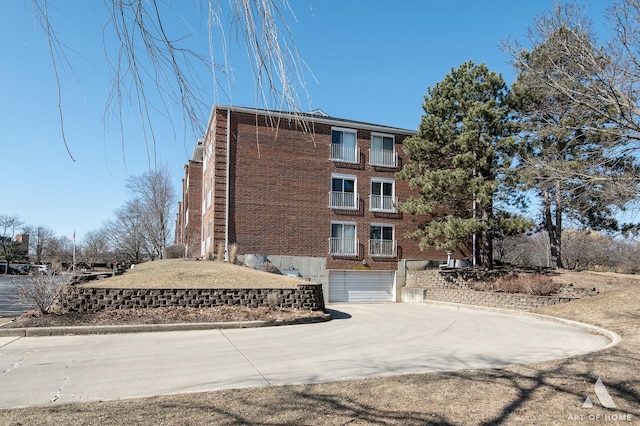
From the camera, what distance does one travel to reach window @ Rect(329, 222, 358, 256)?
28.8 metres

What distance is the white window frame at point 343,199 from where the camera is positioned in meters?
29.0

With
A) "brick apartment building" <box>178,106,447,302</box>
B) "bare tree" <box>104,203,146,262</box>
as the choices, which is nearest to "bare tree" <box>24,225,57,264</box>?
"bare tree" <box>104,203,146,262</box>

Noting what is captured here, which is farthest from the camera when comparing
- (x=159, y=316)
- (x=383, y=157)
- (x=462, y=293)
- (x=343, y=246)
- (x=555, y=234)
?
(x=383, y=157)

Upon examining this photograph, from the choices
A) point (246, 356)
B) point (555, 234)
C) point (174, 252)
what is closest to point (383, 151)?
point (555, 234)

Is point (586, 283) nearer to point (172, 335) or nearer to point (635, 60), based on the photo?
point (635, 60)

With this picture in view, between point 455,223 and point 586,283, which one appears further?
point 455,223

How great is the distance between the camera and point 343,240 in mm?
29016

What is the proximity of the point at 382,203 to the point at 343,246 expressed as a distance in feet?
12.8

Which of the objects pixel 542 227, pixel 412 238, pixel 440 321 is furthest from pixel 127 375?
pixel 542 227

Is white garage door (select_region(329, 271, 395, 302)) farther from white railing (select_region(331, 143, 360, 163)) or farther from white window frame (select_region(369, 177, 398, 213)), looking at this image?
white railing (select_region(331, 143, 360, 163))

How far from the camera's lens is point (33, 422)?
14.0 feet

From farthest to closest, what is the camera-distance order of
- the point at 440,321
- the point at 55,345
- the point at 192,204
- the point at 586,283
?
the point at 192,204 < the point at 586,283 < the point at 440,321 < the point at 55,345

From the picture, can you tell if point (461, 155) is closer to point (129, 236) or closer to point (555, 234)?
point (555, 234)

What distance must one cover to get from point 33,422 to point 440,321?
1313 centimetres
